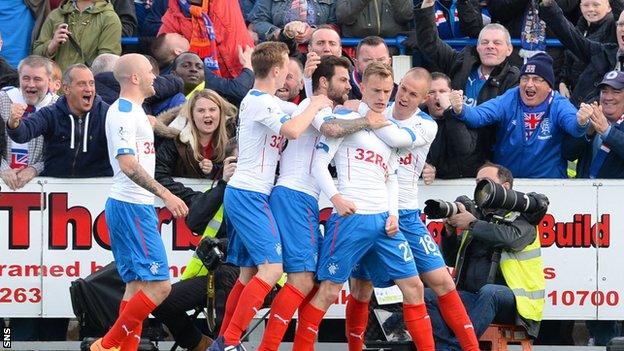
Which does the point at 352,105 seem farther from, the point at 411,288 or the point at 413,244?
the point at 411,288

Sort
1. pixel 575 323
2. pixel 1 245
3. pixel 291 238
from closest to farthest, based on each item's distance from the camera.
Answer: pixel 291 238 < pixel 1 245 < pixel 575 323

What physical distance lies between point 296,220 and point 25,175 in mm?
2530

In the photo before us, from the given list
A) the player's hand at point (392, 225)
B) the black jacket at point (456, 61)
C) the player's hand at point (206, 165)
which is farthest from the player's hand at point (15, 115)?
the black jacket at point (456, 61)

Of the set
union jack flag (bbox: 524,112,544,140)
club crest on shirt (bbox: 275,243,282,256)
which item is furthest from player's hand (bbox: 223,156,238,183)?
union jack flag (bbox: 524,112,544,140)

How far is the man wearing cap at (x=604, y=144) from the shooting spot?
39.4 feet

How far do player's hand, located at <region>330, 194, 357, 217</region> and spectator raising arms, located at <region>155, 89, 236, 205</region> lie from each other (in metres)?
1.69

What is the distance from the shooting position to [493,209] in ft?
36.0

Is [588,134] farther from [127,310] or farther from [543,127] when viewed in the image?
[127,310]

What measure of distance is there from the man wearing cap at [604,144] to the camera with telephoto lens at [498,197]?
1.28 meters

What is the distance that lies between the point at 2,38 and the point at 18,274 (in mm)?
3545

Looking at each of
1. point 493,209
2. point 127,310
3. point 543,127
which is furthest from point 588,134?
point 127,310

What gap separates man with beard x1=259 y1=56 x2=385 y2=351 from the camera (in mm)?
10500

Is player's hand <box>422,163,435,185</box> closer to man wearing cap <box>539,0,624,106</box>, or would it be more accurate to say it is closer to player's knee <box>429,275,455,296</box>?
player's knee <box>429,275,455,296</box>

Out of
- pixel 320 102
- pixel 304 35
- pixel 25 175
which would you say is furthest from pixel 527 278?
pixel 25 175
